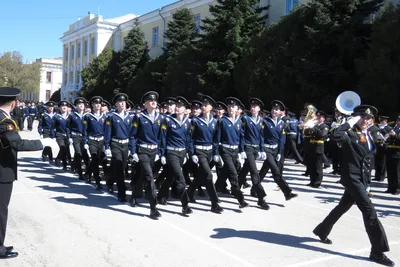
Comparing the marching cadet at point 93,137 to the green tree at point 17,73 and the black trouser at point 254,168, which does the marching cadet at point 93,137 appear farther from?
the green tree at point 17,73

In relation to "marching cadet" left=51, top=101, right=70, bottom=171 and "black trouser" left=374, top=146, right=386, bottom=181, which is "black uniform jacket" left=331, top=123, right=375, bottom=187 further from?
"marching cadet" left=51, top=101, right=70, bottom=171

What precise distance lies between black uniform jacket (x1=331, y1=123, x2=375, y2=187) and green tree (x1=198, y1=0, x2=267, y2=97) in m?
20.9

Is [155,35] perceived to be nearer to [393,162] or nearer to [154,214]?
[393,162]

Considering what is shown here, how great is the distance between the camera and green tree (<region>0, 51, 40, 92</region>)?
6569cm

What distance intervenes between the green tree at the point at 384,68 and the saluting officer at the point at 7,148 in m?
14.1

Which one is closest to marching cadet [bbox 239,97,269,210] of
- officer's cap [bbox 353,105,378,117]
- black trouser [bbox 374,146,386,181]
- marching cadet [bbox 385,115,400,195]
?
officer's cap [bbox 353,105,378,117]

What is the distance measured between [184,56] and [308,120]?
68.0ft

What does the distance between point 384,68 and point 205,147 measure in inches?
425

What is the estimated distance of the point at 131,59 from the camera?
43156 millimetres

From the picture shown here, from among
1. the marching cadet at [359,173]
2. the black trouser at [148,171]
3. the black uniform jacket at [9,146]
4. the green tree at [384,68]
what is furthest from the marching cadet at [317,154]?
the black uniform jacket at [9,146]

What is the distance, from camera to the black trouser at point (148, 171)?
23.9 ft

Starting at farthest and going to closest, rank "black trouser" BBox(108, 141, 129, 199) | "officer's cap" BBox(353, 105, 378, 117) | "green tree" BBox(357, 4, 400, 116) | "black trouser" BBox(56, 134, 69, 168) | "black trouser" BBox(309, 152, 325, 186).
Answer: "green tree" BBox(357, 4, 400, 116) < "black trouser" BBox(56, 134, 69, 168) < "black trouser" BBox(309, 152, 325, 186) < "black trouser" BBox(108, 141, 129, 199) < "officer's cap" BBox(353, 105, 378, 117)

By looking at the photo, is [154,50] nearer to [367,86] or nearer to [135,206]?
[367,86]

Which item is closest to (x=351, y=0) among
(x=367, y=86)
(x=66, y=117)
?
(x=367, y=86)
